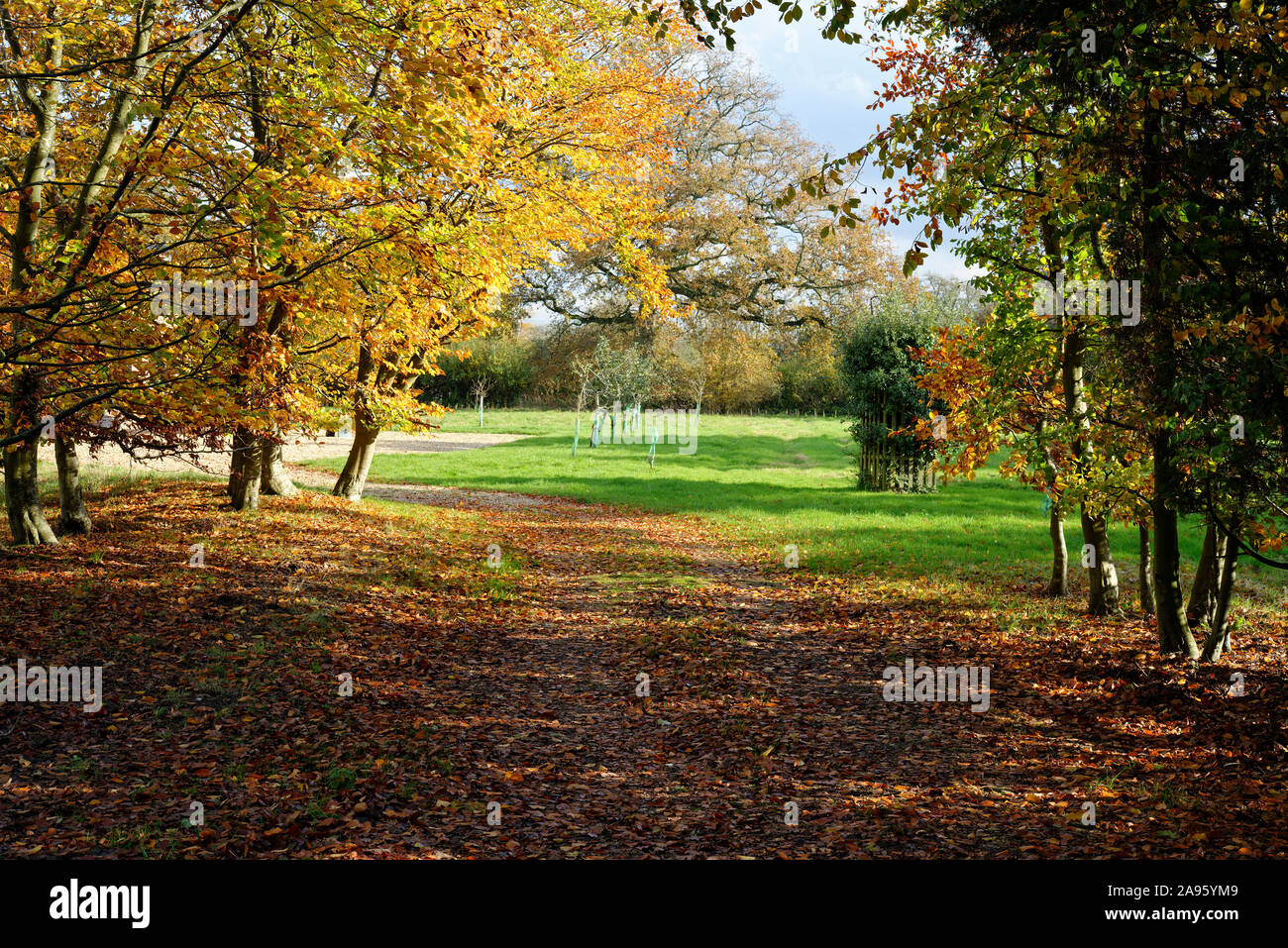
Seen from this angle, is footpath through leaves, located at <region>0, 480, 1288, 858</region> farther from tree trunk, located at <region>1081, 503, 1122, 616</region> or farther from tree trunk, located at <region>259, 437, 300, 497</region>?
tree trunk, located at <region>259, 437, 300, 497</region>

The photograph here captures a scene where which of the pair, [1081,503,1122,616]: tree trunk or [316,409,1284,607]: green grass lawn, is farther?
[316,409,1284,607]: green grass lawn

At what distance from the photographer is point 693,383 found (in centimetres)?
3675

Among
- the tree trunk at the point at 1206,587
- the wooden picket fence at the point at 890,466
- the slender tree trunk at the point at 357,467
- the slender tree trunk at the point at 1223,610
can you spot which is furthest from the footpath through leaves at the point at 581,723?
the wooden picket fence at the point at 890,466

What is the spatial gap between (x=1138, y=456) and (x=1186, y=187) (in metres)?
3.22

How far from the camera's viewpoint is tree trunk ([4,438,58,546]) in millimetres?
9430

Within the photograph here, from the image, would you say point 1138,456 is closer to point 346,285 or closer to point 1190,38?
point 1190,38

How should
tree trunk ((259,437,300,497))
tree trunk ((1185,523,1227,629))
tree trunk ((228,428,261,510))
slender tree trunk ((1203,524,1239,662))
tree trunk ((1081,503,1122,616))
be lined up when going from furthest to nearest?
tree trunk ((259,437,300,497)), tree trunk ((228,428,261,510)), tree trunk ((1081,503,1122,616)), tree trunk ((1185,523,1227,629)), slender tree trunk ((1203,524,1239,662))

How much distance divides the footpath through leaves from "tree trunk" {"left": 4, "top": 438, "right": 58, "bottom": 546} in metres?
0.40

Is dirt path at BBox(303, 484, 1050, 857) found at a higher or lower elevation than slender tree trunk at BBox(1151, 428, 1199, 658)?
lower

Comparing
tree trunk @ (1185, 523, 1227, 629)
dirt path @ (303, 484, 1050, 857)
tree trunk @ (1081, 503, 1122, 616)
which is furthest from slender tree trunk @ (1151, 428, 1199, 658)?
dirt path @ (303, 484, 1050, 857)

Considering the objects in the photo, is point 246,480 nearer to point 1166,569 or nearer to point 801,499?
point 1166,569

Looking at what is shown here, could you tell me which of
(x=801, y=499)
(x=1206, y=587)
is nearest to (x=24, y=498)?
(x=1206, y=587)

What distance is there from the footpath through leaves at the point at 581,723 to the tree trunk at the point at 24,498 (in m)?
0.40

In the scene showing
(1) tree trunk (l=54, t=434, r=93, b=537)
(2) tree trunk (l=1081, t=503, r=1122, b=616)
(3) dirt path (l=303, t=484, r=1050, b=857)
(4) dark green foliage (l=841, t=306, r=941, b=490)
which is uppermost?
(4) dark green foliage (l=841, t=306, r=941, b=490)
